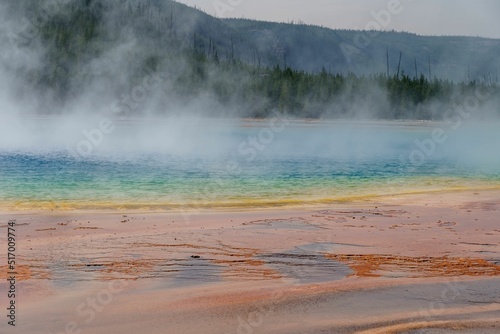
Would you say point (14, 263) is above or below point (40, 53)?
below

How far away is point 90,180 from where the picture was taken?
887 inches

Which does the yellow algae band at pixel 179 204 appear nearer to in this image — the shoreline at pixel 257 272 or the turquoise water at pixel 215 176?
the turquoise water at pixel 215 176

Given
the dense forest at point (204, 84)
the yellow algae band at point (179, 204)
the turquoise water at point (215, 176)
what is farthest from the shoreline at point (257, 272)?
the dense forest at point (204, 84)

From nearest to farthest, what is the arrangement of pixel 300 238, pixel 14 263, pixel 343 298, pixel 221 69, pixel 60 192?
pixel 343 298 < pixel 14 263 < pixel 300 238 < pixel 60 192 < pixel 221 69

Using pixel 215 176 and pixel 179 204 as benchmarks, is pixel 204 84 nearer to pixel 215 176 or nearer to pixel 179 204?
pixel 215 176

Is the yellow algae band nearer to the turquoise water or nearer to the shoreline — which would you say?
the turquoise water

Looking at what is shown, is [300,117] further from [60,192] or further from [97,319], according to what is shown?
[97,319]

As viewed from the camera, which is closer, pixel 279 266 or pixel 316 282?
pixel 316 282

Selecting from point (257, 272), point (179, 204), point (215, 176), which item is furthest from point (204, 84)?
point (257, 272)

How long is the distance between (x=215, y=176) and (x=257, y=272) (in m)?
16.1

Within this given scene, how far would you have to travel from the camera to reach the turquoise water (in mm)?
17891

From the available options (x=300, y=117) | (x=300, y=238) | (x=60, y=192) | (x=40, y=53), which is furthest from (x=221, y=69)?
(x=300, y=238)

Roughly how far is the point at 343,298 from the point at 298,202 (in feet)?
32.8

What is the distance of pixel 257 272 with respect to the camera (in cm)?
850
